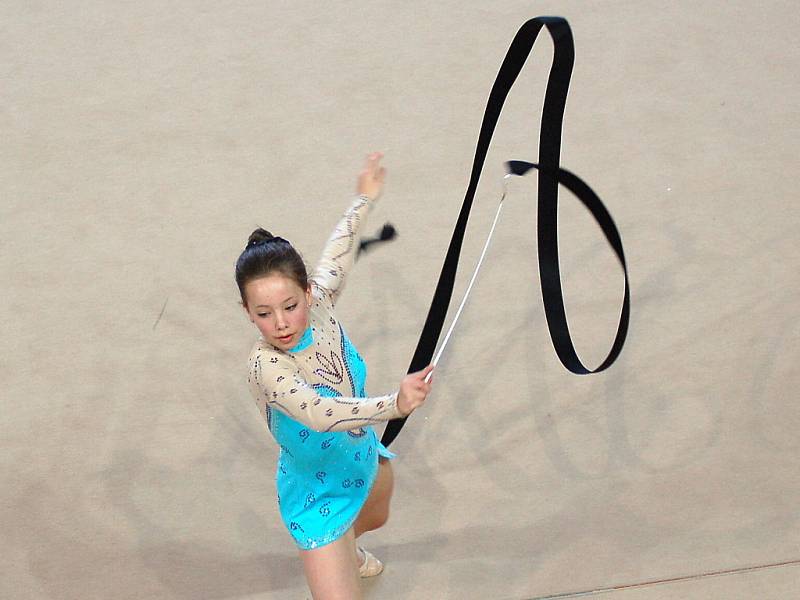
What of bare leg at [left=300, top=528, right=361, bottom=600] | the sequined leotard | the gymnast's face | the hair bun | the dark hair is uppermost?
the hair bun

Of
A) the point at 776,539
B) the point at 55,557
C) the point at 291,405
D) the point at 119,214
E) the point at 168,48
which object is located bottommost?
the point at 776,539

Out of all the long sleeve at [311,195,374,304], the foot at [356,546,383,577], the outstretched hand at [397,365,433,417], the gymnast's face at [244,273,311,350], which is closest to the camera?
the outstretched hand at [397,365,433,417]

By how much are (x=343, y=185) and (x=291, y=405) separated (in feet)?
7.22

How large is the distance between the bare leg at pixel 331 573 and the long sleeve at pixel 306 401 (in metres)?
0.33

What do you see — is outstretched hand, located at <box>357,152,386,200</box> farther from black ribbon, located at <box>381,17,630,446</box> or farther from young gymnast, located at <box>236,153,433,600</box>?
black ribbon, located at <box>381,17,630,446</box>

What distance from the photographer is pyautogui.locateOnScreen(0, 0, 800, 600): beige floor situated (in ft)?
9.04

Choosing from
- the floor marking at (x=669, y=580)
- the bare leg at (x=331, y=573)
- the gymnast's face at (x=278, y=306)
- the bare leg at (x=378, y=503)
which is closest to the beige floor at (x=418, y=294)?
the floor marking at (x=669, y=580)

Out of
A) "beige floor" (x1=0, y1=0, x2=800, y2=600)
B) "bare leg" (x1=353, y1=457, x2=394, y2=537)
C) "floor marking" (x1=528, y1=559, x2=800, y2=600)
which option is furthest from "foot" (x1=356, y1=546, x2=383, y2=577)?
"floor marking" (x1=528, y1=559, x2=800, y2=600)

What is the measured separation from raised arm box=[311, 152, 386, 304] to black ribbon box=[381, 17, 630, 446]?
0.70 ft

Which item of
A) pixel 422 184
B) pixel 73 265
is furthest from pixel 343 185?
pixel 73 265

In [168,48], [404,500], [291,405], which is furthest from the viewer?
[168,48]

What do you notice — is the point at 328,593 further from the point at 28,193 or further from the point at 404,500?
the point at 28,193

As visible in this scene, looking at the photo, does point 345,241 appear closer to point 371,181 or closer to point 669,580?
point 371,181

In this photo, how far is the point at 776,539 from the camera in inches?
106
